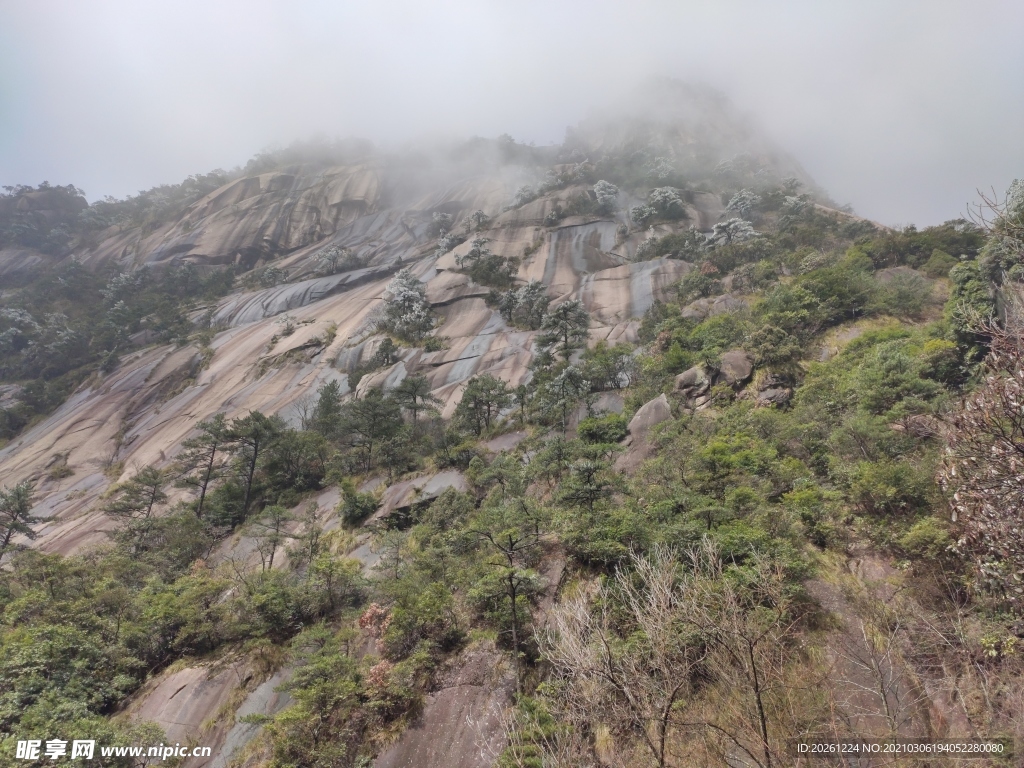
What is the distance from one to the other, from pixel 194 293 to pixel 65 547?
4897 cm

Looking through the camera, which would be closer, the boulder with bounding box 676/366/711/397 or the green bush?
the green bush

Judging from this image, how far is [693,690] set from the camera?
24.7 feet

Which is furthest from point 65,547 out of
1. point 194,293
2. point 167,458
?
point 194,293

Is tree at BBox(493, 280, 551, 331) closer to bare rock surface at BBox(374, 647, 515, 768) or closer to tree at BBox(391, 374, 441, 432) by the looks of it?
tree at BBox(391, 374, 441, 432)

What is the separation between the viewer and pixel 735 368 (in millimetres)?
22562

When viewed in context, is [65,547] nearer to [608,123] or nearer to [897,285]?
[897,285]

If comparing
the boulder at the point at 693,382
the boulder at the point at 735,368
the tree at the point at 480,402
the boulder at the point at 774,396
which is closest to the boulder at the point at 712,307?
the boulder at the point at 735,368

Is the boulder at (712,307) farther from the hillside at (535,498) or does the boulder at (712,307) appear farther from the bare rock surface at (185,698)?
the bare rock surface at (185,698)

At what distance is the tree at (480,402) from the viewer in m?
28.4

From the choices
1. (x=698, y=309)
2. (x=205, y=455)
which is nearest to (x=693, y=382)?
(x=698, y=309)

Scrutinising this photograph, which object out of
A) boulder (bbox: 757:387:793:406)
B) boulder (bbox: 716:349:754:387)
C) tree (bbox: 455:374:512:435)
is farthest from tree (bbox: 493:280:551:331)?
boulder (bbox: 757:387:793:406)

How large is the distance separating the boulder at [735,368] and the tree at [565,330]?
12354 millimetres

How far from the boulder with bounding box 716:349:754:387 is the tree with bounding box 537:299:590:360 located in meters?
12.4

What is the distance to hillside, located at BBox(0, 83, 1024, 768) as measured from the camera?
632 cm
